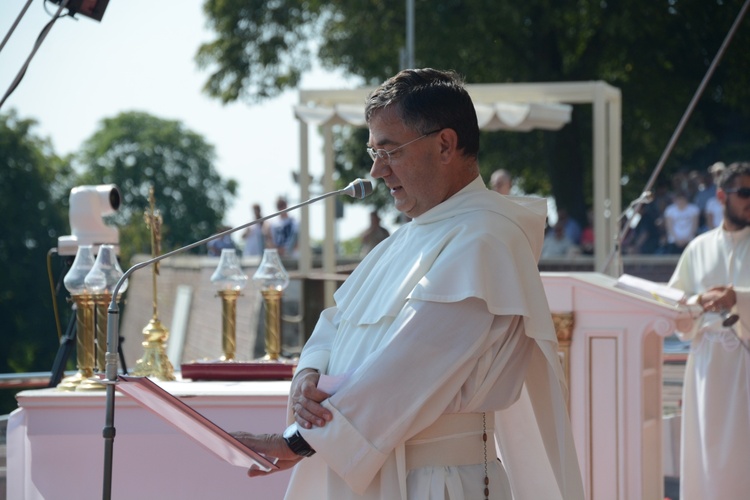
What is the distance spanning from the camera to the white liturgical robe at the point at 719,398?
6984 mm

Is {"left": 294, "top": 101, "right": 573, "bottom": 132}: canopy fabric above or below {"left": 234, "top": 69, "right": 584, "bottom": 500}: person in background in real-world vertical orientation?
above

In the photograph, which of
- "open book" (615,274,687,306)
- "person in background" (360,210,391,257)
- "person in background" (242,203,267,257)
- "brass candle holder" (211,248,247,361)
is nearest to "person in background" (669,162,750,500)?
"open book" (615,274,687,306)

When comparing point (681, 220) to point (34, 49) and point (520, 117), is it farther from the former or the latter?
point (34, 49)

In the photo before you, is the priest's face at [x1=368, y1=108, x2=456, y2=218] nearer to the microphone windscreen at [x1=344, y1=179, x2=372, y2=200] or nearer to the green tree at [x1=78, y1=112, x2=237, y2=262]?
the microphone windscreen at [x1=344, y1=179, x2=372, y2=200]

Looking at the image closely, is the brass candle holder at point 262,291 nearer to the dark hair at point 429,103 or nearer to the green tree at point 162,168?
the dark hair at point 429,103

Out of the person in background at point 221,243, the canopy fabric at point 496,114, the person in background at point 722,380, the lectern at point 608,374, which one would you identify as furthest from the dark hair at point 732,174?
the person in background at point 221,243

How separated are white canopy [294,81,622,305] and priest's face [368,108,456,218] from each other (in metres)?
8.62

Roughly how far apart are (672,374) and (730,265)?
6.04 ft

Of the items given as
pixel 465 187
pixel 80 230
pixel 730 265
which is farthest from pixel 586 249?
pixel 465 187

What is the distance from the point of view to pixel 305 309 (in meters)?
12.6

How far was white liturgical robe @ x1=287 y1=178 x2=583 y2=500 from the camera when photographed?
128 inches

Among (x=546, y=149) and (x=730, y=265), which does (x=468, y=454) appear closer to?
(x=730, y=265)

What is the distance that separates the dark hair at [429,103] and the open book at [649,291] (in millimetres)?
2440

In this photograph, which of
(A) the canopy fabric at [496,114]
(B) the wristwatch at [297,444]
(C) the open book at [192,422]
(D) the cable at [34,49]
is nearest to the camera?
(C) the open book at [192,422]
